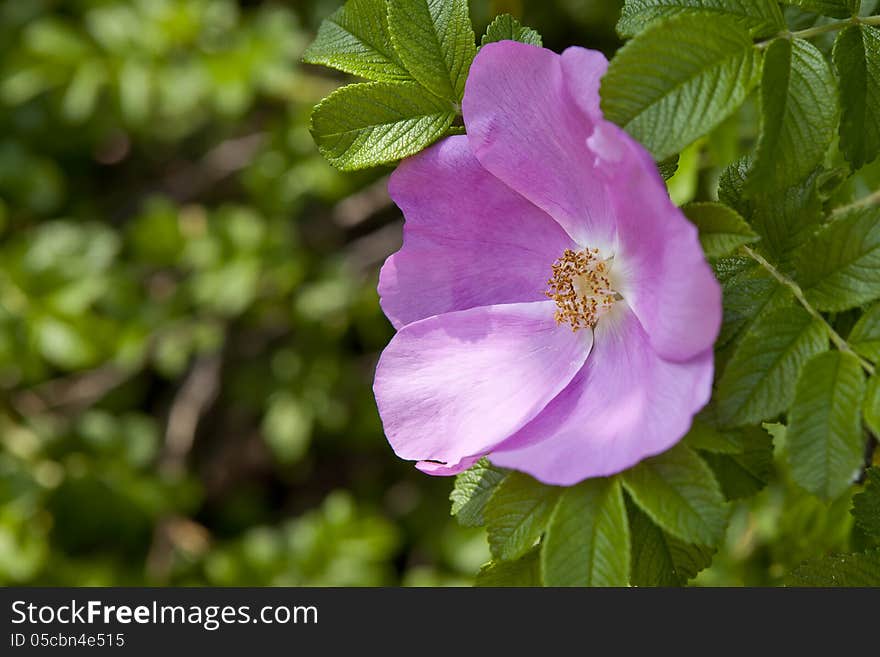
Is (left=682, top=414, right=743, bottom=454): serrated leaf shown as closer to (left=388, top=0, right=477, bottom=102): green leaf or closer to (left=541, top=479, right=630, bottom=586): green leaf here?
(left=541, top=479, right=630, bottom=586): green leaf

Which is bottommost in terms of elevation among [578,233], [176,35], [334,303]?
[578,233]

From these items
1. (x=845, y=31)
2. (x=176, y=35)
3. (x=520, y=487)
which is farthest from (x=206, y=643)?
(x=176, y=35)

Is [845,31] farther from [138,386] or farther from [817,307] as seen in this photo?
[138,386]

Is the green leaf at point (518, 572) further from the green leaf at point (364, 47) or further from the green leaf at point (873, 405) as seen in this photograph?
the green leaf at point (364, 47)

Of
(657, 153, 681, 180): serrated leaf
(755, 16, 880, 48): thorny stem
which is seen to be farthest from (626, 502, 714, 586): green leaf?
(755, 16, 880, 48): thorny stem

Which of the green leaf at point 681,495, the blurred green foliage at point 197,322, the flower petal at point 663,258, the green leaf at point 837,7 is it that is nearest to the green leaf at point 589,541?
the green leaf at point 681,495

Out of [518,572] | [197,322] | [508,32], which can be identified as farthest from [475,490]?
[197,322]

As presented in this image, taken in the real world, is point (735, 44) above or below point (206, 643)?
above
